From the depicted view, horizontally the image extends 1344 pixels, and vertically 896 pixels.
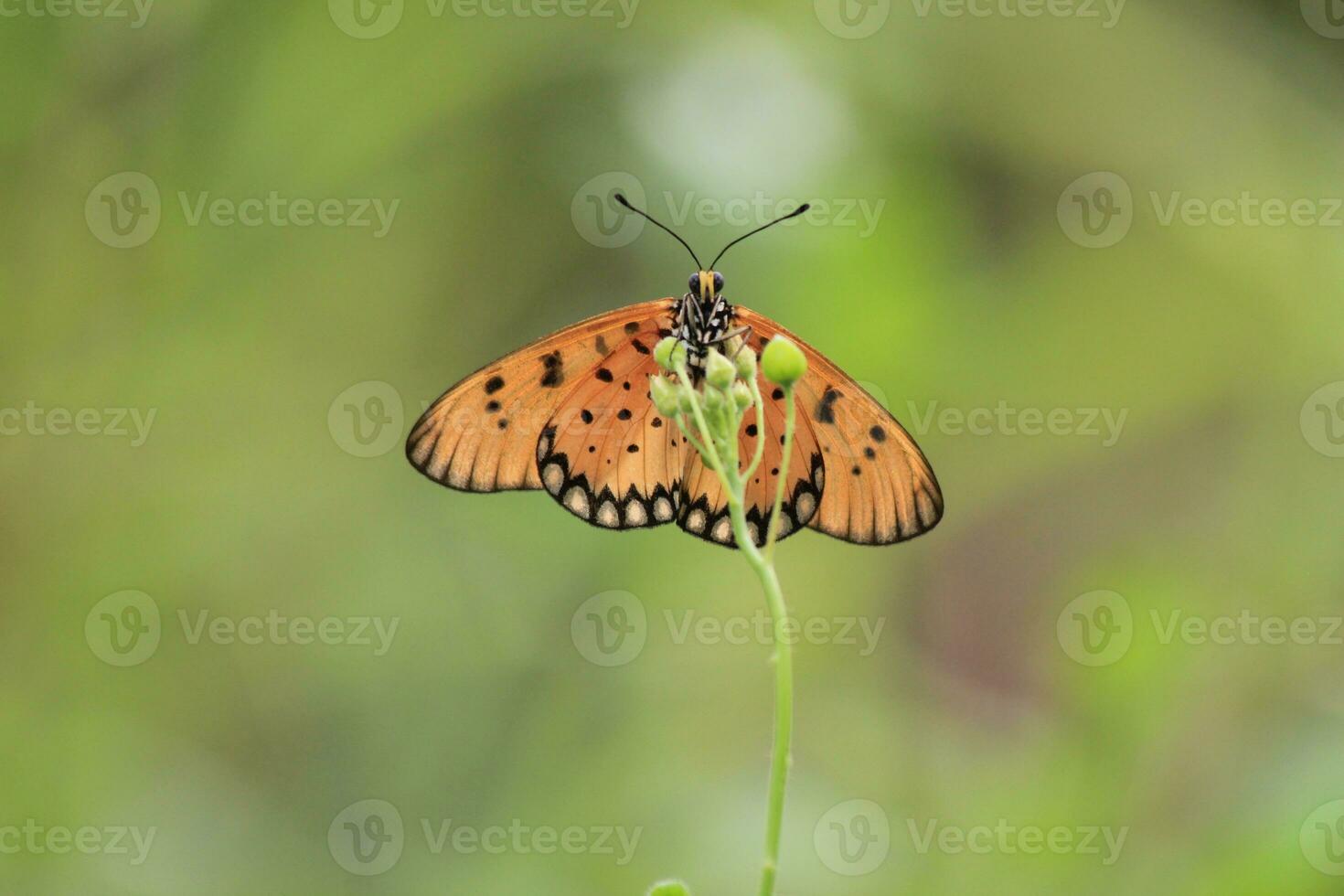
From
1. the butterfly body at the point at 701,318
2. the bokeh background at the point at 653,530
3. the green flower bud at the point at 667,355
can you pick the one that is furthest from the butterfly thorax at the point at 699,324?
the bokeh background at the point at 653,530

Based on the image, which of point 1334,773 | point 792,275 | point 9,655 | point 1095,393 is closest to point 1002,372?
point 1095,393

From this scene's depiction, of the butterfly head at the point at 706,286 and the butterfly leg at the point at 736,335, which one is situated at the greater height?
the butterfly head at the point at 706,286

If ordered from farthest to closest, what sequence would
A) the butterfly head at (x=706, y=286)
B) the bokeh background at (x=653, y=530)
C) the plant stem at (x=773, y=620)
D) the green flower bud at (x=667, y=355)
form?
the bokeh background at (x=653, y=530)
the butterfly head at (x=706, y=286)
the green flower bud at (x=667, y=355)
the plant stem at (x=773, y=620)

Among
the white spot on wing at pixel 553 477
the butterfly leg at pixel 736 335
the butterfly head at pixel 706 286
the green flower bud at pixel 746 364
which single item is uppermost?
the butterfly head at pixel 706 286

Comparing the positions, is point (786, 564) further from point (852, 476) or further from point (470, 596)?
point (852, 476)

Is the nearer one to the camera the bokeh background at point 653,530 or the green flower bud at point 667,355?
the green flower bud at point 667,355

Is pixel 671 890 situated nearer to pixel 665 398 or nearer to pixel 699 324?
pixel 665 398

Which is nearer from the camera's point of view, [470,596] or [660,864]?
[660,864]

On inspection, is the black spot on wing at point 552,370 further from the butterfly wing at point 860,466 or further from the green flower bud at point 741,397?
the green flower bud at point 741,397
